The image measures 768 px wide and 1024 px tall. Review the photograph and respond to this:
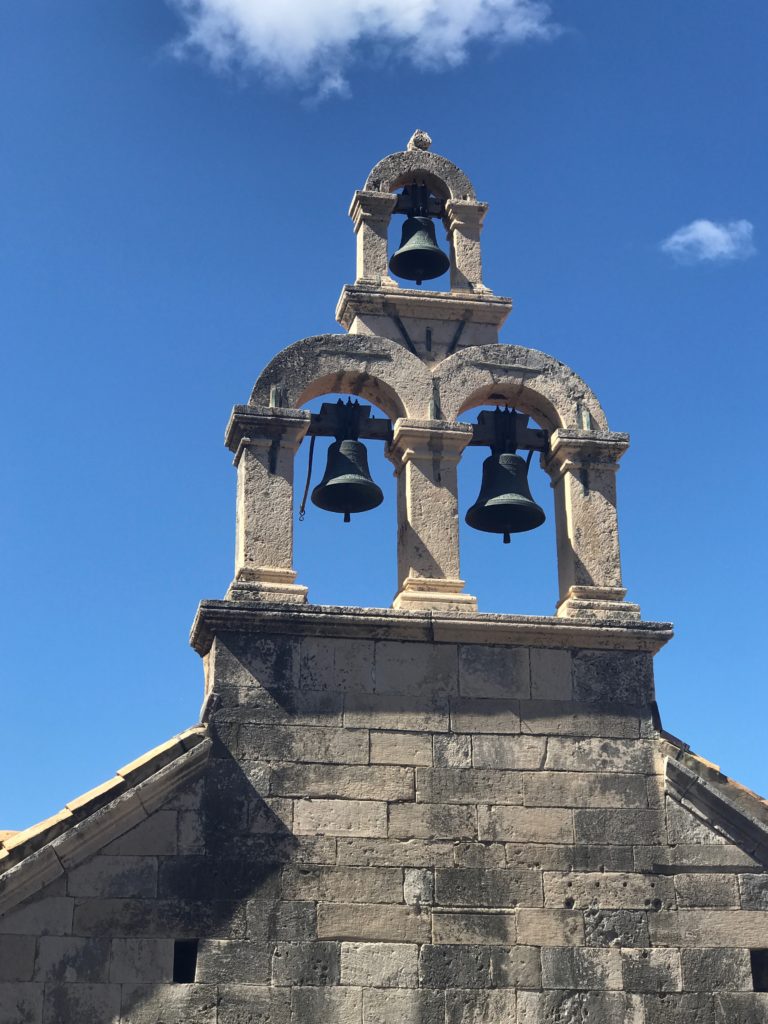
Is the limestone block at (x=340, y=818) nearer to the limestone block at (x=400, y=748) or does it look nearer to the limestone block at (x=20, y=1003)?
the limestone block at (x=400, y=748)

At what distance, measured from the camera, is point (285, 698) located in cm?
996

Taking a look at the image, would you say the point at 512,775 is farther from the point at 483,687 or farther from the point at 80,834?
the point at 80,834

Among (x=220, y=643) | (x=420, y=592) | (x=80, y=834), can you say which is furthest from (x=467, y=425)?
(x=80, y=834)

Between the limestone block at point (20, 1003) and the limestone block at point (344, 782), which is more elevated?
the limestone block at point (344, 782)

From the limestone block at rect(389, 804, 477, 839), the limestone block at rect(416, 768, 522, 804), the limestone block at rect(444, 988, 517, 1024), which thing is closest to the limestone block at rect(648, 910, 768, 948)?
the limestone block at rect(444, 988, 517, 1024)

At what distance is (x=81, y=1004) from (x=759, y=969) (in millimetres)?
4160

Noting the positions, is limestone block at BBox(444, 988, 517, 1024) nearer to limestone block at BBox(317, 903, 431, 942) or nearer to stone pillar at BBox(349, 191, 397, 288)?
limestone block at BBox(317, 903, 431, 942)

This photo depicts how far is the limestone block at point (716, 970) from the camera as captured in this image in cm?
948

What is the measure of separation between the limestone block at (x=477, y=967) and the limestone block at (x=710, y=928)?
32.7 inches

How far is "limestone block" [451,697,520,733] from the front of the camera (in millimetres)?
10078

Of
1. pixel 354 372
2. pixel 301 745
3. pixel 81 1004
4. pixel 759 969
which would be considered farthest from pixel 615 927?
pixel 354 372

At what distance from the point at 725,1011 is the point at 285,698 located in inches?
132

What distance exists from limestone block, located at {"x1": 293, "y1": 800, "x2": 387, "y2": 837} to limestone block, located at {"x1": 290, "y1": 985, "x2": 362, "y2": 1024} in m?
0.96

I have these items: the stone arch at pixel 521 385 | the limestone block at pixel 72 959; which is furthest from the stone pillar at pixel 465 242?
the limestone block at pixel 72 959
